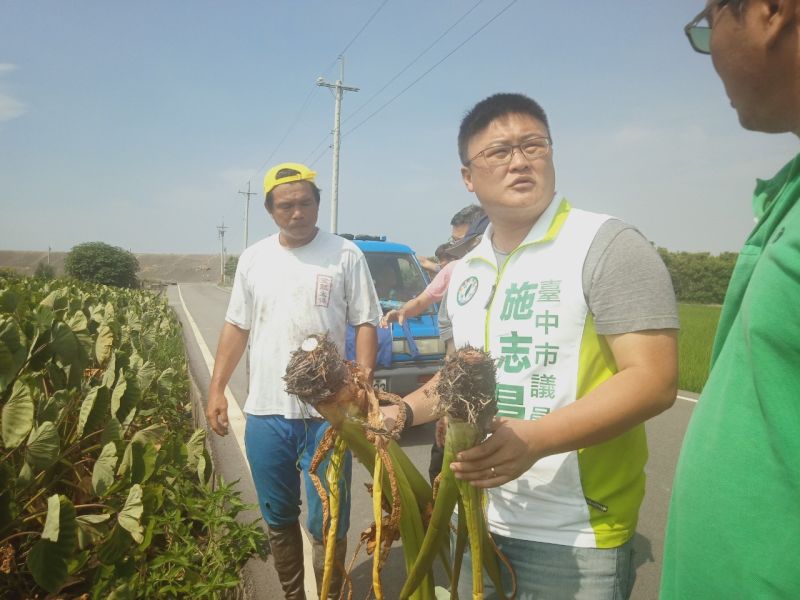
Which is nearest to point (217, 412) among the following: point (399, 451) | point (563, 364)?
point (399, 451)

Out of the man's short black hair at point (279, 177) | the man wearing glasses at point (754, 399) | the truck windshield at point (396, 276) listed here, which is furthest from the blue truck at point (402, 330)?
the man wearing glasses at point (754, 399)

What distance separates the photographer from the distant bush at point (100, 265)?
32344 millimetres

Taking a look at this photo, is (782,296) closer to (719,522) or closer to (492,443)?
(719,522)

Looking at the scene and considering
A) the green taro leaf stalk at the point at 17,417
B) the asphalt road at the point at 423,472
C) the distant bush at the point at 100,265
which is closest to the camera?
the green taro leaf stalk at the point at 17,417

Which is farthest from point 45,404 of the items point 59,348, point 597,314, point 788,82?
point 788,82

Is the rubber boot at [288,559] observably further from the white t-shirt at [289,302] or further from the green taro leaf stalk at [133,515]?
the green taro leaf stalk at [133,515]

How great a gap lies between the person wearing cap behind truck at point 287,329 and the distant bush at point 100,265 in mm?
32764

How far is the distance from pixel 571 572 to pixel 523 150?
126cm

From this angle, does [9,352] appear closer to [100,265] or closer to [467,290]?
[467,290]

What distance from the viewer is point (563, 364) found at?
58.5 inches

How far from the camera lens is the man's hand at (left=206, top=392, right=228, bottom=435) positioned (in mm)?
3088

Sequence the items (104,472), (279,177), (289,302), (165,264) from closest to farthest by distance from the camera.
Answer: (104,472), (289,302), (279,177), (165,264)

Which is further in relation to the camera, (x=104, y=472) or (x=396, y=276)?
(x=396, y=276)

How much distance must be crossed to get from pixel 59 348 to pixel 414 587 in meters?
2.37
